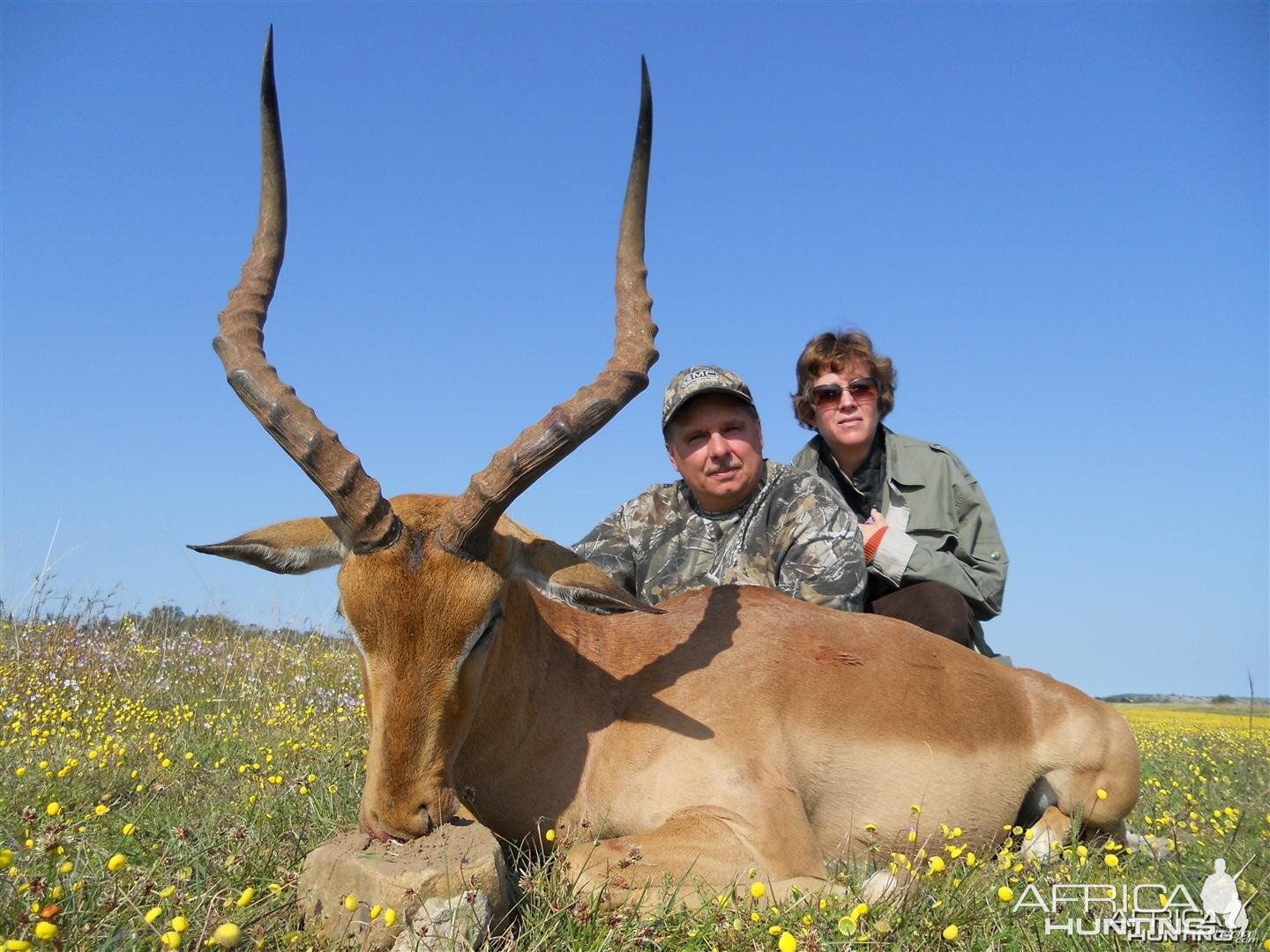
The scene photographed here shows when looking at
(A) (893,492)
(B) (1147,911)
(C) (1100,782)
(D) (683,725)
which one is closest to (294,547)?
(D) (683,725)

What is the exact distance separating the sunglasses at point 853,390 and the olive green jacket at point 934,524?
0.52m

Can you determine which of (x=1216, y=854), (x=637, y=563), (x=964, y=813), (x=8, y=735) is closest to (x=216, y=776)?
(x=8, y=735)

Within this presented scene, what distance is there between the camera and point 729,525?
25.6 ft

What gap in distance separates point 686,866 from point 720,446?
3739 mm

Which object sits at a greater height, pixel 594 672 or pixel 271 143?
pixel 271 143

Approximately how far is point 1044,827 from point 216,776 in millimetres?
5269

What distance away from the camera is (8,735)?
6.79m

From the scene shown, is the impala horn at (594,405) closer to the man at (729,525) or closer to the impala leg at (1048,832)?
the man at (729,525)

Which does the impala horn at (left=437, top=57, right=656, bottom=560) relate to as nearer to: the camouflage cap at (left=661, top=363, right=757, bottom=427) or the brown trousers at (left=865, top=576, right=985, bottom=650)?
the camouflage cap at (left=661, top=363, right=757, bottom=427)

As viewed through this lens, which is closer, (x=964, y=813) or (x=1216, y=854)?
(x=1216, y=854)

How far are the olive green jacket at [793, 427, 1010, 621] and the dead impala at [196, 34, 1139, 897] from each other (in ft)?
5.59

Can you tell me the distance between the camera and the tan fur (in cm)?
419

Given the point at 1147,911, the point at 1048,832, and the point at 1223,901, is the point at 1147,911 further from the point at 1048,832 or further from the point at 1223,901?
the point at 1048,832

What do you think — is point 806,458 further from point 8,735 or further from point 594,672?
point 8,735
